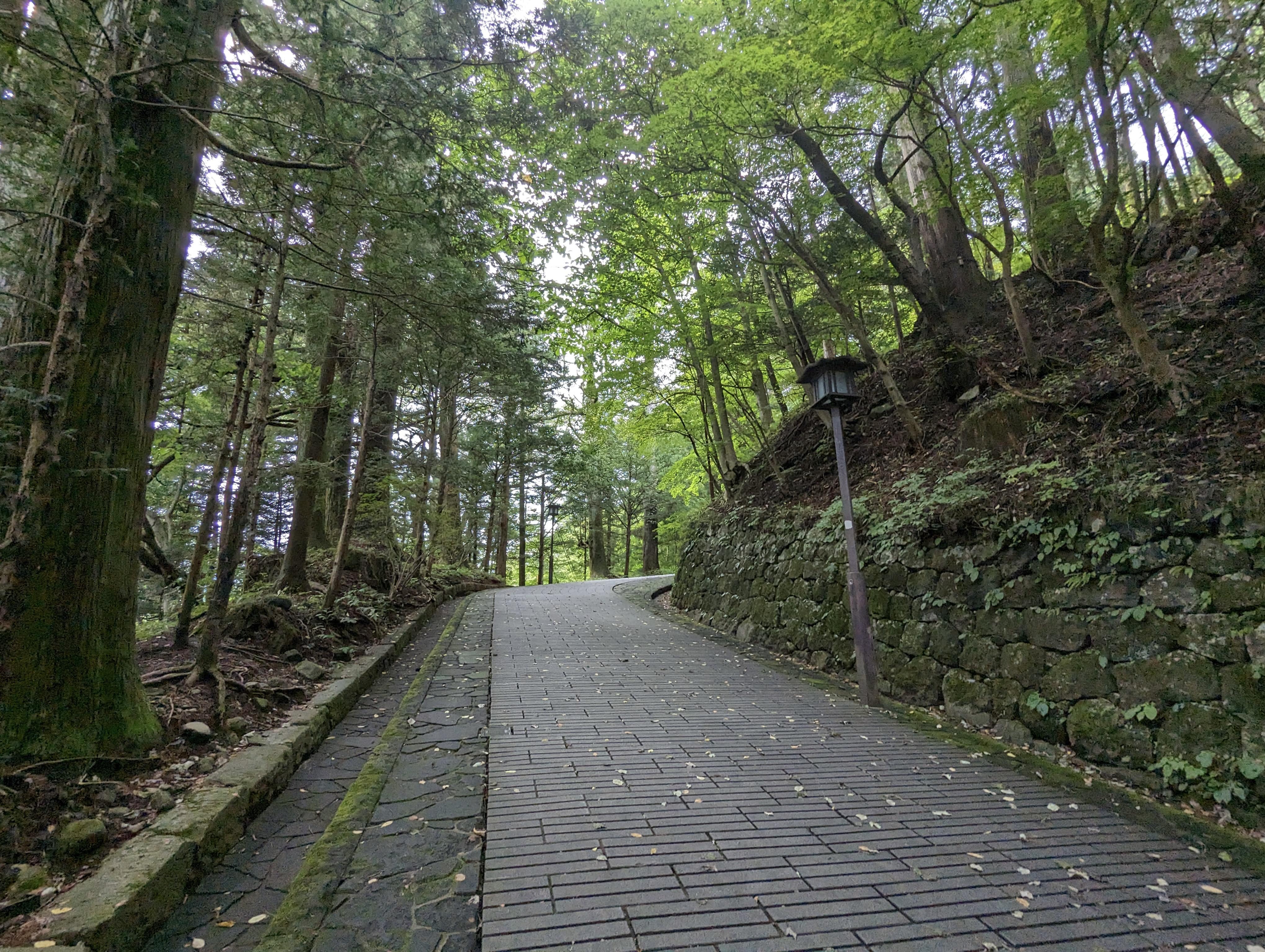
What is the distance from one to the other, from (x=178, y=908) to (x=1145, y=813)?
4789 millimetres

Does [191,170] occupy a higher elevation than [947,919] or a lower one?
higher

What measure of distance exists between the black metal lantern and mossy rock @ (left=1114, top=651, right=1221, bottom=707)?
3116 mm

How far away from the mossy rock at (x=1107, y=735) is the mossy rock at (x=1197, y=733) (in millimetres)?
87

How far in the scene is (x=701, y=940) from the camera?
2115mm

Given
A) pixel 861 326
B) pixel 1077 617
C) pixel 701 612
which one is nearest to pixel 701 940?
pixel 1077 617

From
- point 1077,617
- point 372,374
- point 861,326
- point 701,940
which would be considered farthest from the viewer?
point 372,374

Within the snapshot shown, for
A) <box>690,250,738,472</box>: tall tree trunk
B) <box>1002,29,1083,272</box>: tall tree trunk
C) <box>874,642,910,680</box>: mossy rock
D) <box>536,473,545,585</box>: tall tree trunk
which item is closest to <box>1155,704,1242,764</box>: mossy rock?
<box>874,642,910,680</box>: mossy rock

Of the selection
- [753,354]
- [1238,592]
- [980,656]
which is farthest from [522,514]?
[1238,592]

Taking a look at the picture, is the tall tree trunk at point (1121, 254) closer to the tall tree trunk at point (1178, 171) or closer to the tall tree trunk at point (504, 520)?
the tall tree trunk at point (1178, 171)

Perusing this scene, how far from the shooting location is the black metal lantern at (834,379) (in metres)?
Result: 5.77

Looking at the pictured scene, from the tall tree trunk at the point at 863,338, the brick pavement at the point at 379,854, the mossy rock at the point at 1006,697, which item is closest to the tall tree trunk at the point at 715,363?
the tall tree trunk at the point at 863,338

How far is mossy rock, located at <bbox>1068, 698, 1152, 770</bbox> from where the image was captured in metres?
3.45

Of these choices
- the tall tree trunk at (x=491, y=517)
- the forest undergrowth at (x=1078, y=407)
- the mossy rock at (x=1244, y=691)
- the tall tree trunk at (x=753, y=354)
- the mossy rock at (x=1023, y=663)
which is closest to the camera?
the mossy rock at (x=1244, y=691)

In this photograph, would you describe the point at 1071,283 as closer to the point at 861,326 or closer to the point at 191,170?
the point at 861,326
